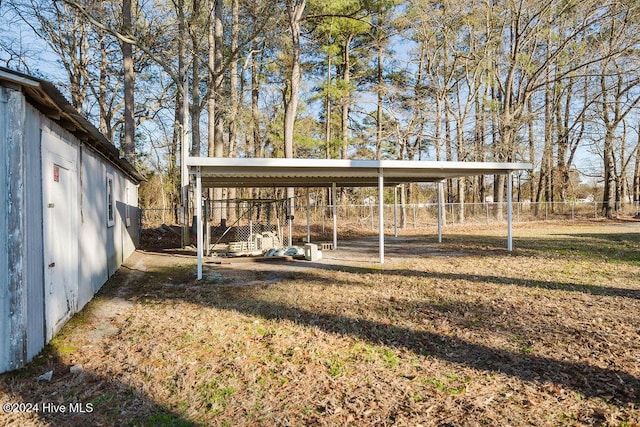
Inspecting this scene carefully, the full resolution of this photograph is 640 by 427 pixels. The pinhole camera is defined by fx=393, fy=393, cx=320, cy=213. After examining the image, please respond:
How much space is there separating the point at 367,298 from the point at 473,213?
1929 centimetres

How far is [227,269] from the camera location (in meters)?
9.48

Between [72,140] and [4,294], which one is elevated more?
[72,140]

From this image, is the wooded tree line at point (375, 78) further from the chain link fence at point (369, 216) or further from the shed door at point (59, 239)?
the shed door at point (59, 239)

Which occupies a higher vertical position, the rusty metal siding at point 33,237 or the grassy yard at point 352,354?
the rusty metal siding at point 33,237

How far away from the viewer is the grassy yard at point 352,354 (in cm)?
291

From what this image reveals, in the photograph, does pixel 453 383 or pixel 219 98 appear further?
pixel 219 98

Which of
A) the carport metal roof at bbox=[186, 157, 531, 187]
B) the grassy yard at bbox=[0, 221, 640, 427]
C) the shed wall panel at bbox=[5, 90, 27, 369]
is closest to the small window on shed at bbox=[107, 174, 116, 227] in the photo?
the grassy yard at bbox=[0, 221, 640, 427]

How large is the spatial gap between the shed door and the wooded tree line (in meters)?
11.0

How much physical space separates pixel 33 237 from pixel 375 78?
73.5 feet

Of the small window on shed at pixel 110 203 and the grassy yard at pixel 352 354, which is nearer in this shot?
the grassy yard at pixel 352 354

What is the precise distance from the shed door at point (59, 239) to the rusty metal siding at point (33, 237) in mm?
147

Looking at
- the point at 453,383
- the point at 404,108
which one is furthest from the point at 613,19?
the point at 453,383

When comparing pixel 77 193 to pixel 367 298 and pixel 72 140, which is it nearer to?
pixel 72 140

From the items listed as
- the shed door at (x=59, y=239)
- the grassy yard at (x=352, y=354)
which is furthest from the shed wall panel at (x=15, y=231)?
the shed door at (x=59, y=239)
